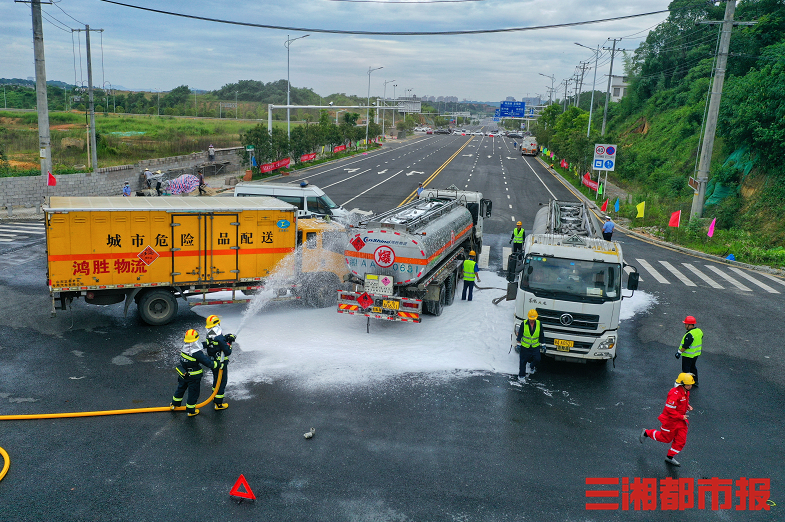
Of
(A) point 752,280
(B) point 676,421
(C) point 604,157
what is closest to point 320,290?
(B) point 676,421

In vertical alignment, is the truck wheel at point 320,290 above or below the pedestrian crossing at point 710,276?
above

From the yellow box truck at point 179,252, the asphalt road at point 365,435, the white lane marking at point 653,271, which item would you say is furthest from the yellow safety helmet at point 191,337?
the white lane marking at point 653,271

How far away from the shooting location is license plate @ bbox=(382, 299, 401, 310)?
45.4 ft

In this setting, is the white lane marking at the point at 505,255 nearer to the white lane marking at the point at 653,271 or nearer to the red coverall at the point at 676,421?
the white lane marking at the point at 653,271

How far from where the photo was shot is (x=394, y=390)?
11.4 m

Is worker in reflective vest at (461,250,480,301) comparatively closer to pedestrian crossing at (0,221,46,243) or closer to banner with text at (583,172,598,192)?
pedestrian crossing at (0,221,46,243)

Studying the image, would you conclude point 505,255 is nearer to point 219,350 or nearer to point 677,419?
point 677,419

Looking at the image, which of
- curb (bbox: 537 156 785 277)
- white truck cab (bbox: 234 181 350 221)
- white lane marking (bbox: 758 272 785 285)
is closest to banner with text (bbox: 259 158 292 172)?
white truck cab (bbox: 234 181 350 221)

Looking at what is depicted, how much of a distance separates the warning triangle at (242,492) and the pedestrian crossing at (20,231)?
67.0 ft

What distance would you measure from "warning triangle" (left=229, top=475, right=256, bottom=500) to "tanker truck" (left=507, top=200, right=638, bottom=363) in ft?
21.3

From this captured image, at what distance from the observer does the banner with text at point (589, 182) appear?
43.3m

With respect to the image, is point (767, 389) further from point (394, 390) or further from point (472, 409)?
point (394, 390)

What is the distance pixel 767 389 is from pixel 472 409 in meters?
6.75

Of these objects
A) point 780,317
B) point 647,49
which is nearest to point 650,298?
point 780,317
